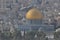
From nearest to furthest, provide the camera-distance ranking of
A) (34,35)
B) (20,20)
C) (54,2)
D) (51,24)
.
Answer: (34,35) → (51,24) → (20,20) → (54,2)

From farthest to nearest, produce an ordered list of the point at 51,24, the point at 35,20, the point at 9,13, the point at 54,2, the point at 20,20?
1. the point at 54,2
2. the point at 9,13
3. the point at 20,20
4. the point at 51,24
5. the point at 35,20

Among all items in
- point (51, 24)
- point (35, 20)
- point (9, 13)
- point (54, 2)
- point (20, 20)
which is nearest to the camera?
point (35, 20)

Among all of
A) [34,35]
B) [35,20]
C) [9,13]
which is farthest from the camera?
[9,13]

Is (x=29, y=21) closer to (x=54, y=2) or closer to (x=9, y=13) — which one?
(x=9, y=13)

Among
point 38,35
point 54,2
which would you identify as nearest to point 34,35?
point 38,35

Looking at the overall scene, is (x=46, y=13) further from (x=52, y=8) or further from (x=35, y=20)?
(x=35, y=20)

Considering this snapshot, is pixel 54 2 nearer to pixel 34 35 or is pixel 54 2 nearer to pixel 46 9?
pixel 46 9

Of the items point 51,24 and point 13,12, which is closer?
point 51,24

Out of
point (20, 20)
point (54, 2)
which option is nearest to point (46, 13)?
point (20, 20)

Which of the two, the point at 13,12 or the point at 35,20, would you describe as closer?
the point at 35,20
